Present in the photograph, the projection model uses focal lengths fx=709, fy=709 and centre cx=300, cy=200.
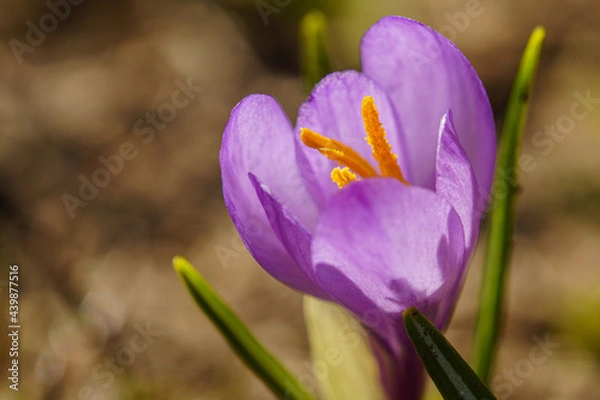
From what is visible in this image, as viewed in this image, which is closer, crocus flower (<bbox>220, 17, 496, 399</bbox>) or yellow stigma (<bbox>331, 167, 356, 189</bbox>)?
crocus flower (<bbox>220, 17, 496, 399</bbox>)

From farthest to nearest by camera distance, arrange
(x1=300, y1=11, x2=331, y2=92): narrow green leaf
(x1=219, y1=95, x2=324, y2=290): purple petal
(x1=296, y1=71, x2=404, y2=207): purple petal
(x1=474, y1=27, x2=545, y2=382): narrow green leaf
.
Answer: (x1=300, y1=11, x2=331, y2=92): narrow green leaf
(x1=474, y1=27, x2=545, y2=382): narrow green leaf
(x1=296, y1=71, x2=404, y2=207): purple petal
(x1=219, y1=95, x2=324, y2=290): purple petal

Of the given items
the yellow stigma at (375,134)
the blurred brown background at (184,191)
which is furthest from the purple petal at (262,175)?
the blurred brown background at (184,191)

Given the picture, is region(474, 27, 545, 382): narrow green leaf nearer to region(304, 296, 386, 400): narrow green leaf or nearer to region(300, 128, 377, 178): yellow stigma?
region(304, 296, 386, 400): narrow green leaf

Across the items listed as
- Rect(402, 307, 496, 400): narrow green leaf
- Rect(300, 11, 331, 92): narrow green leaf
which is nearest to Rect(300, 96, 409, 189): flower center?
Rect(402, 307, 496, 400): narrow green leaf

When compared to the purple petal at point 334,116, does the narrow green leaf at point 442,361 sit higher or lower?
lower

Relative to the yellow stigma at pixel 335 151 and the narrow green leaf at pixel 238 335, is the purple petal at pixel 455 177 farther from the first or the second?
the narrow green leaf at pixel 238 335

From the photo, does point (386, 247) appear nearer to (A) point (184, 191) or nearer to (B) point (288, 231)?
(B) point (288, 231)

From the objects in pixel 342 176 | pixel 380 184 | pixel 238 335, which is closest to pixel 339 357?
pixel 238 335
